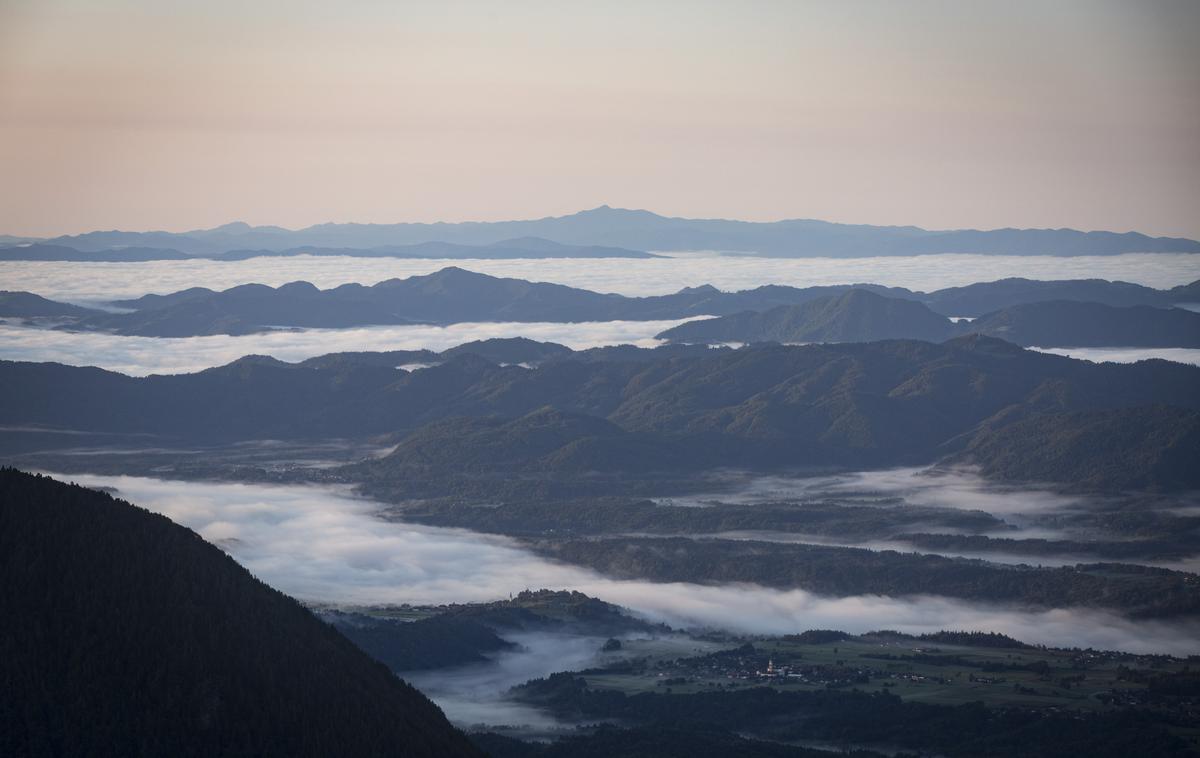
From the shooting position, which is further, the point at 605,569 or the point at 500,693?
the point at 605,569

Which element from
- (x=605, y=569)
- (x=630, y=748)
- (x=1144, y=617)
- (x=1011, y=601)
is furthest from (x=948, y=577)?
(x=630, y=748)

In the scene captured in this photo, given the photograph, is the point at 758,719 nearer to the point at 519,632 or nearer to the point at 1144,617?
the point at 519,632

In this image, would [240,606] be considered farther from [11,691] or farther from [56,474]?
[56,474]

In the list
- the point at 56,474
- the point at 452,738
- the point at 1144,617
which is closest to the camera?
the point at 452,738

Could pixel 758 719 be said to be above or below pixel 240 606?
below

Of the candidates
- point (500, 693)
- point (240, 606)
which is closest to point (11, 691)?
point (240, 606)

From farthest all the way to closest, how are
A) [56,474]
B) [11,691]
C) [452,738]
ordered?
1. [56,474]
2. [452,738]
3. [11,691]
